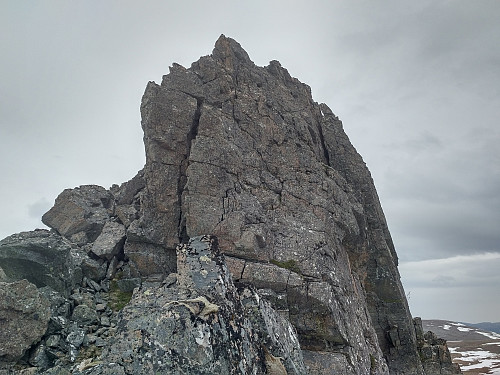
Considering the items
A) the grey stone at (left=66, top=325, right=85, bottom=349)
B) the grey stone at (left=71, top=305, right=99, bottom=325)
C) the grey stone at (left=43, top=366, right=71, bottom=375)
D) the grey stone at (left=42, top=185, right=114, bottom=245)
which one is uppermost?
the grey stone at (left=42, top=185, right=114, bottom=245)

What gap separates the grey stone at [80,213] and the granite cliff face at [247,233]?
0.36ft

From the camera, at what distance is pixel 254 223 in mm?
27125

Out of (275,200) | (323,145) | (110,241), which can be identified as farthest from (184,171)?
(323,145)

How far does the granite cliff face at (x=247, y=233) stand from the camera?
49.7 feet

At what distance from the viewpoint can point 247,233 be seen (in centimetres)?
2595

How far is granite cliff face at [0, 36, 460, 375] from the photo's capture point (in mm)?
15141

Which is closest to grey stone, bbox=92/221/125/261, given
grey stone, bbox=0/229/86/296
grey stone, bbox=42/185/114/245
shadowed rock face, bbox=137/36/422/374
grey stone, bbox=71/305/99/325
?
grey stone, bbox=42/185/114/245

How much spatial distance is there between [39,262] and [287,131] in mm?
22529

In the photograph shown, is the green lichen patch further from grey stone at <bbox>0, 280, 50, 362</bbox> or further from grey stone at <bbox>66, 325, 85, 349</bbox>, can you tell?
grey stone at <bbox>0, 280, 50, 362</bbox>

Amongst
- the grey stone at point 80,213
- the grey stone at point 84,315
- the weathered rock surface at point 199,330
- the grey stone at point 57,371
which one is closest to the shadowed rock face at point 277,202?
the grey stone at point 80,213

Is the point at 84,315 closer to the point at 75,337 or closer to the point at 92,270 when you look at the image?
the point at 75,337

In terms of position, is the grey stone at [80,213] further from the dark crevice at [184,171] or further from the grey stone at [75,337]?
the grey stone at [75,337]

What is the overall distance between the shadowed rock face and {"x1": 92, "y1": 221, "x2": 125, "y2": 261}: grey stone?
2.92 m

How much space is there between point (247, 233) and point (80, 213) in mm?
16817
